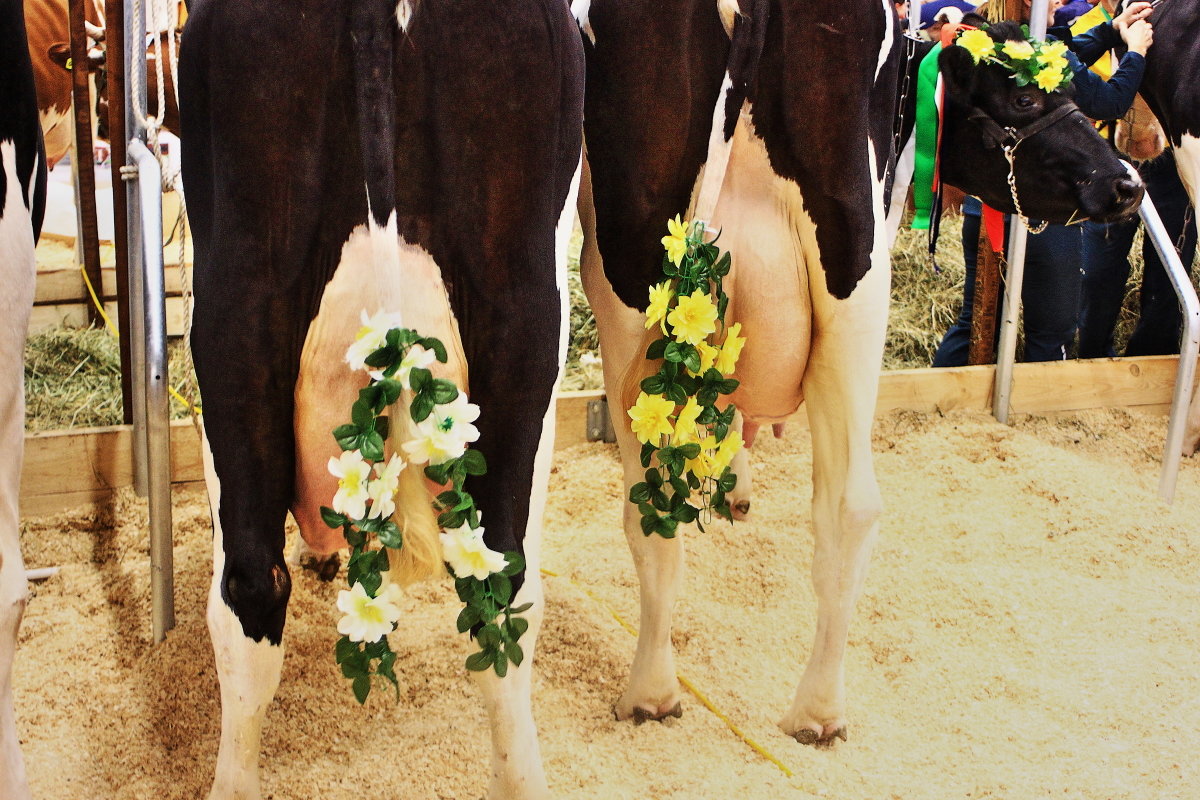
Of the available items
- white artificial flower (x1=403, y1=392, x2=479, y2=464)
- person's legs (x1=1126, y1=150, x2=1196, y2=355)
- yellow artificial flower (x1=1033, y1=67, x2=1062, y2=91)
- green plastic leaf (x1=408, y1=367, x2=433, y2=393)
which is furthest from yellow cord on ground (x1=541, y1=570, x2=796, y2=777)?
person's legs (x1=1126, y1=150, x2=1196, y2=355)

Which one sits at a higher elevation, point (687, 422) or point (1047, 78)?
point (1047, 78)

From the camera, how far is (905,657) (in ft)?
9.53

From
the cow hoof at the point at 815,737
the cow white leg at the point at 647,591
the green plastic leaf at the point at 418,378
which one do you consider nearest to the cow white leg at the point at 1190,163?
the cow hoof at the point at 815,737

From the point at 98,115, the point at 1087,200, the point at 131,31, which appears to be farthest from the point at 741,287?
the point at 98,115

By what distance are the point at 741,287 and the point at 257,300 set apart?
107cm

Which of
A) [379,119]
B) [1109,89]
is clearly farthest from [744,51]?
[1109,89]

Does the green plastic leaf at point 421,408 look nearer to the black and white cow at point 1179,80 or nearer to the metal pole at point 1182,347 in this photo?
the metal pole at point 1182,347

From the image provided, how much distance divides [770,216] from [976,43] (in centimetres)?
104

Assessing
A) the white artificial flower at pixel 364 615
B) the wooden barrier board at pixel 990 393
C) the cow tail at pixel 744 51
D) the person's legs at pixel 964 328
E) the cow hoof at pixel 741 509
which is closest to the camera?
the white artificial flower at pixel 364 615

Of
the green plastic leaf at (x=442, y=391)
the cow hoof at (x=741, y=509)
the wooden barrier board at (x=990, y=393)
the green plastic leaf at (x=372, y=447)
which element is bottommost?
the cow hoof at (x=741, y=509)

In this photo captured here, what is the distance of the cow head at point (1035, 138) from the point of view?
2922mm

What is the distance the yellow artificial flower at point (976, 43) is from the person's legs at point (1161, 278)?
2.46 m

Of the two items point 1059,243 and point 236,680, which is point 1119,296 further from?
point 236,680

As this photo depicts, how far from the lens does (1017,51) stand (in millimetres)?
2887
